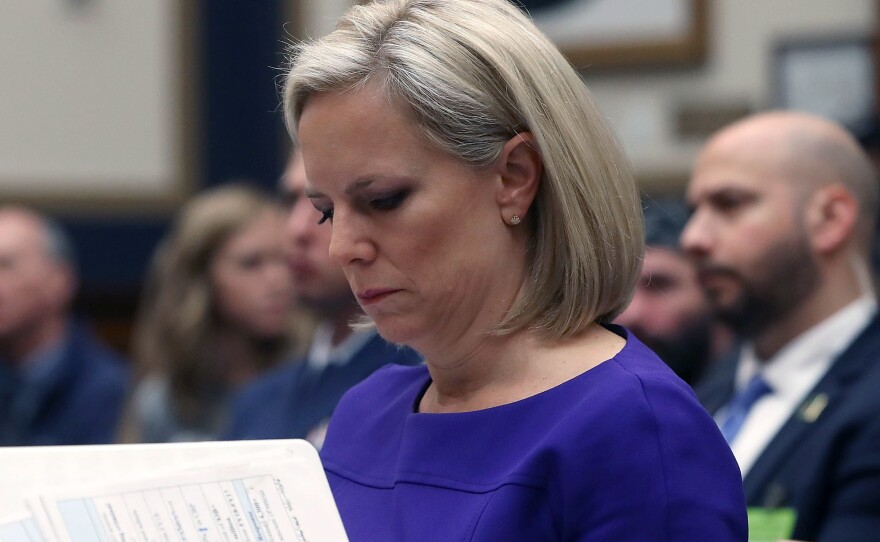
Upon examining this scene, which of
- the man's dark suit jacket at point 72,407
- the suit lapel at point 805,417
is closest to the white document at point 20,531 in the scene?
the suit lapel at point 805,417

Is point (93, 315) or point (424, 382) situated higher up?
point (424, 382)

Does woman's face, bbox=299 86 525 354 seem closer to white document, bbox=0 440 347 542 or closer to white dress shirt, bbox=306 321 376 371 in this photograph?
white document, bbox=0 440 347 542

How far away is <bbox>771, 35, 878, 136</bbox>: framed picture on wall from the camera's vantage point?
460 cm

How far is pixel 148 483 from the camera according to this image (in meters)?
1.22

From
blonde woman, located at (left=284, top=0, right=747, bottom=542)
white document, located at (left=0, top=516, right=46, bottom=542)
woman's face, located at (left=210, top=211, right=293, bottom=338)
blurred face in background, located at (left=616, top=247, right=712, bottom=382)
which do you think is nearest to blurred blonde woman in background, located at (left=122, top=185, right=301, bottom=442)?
woman's face, located at (left=210, top=211, right=293, bottom=338)

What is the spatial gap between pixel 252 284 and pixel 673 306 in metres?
1.27

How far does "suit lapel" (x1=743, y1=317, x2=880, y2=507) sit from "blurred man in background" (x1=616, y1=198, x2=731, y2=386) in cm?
101

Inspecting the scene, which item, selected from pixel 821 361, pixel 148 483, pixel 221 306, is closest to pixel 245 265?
pixel 221 306

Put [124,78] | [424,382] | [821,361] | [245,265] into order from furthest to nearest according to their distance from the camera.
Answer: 1. [124,78]
2. [245,265]
3. [821,361]
4. [424,382]

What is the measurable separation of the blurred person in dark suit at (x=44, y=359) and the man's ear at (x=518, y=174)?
2.89m

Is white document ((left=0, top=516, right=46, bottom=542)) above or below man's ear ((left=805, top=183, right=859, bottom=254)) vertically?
above

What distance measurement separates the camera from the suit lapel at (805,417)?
2.28 meters

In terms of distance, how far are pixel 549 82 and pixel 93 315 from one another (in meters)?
4.48

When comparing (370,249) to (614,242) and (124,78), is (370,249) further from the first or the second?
(124,78)
